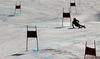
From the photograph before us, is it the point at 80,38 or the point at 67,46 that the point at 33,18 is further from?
the point at 67,46

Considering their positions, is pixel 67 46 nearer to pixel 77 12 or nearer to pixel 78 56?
pixel 78 56

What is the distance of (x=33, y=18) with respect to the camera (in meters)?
23.0

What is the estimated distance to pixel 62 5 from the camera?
96.2 ft

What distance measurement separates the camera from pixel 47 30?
58.2 ft

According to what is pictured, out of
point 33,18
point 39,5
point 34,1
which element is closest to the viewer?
point 33,18

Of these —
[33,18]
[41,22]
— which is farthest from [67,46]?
[33,18]

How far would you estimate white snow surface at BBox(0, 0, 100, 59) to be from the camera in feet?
37.5

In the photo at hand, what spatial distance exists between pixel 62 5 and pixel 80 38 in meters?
14.8

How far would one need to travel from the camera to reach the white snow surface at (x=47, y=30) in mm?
11438

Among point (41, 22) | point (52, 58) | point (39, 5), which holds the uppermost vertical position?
point (39, 5)

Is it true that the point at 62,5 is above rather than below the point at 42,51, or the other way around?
above

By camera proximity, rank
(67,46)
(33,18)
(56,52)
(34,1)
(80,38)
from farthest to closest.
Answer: (34,1) → (33,18) → (80,38) → (67,46) → (56,52)

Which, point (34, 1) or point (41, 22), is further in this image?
point (34, 1)

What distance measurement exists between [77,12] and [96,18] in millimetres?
2748
